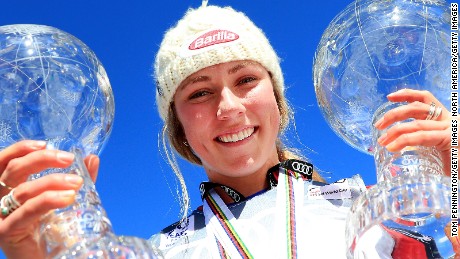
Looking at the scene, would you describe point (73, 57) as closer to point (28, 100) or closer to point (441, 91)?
point (28, 100)

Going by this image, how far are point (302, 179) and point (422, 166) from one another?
1.61 meters

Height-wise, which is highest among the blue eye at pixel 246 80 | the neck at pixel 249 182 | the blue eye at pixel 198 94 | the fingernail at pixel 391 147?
the blue eye at pixel 246 80

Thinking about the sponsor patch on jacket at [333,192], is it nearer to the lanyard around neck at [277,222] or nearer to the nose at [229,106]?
the lanyard around neck at [277,222]

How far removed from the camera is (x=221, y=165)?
12.2 feet

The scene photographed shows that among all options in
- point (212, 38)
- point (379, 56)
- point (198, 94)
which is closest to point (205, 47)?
point (212, 38)

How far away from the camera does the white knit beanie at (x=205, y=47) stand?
12.4ft

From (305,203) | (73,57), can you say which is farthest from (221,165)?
(73,57)

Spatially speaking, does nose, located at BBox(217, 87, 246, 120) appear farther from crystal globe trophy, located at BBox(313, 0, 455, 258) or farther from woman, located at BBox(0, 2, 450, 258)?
crystal globe trophy, located at BBox(313, 0, 455, 258)

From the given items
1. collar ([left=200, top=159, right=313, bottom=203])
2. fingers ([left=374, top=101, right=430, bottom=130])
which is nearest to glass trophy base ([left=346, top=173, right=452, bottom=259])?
fingers ([left=374, top=101, right=430, bottom=130])

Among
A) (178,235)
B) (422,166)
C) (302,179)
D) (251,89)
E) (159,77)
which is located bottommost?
(422,166)

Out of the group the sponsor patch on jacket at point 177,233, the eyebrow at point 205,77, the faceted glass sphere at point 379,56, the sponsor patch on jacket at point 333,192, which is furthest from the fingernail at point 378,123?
the sponsor patch on jacket at point 177,233

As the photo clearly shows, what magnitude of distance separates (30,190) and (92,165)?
48 cm

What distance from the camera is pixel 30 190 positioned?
211cm

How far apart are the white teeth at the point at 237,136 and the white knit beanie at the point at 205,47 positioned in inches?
18.6
